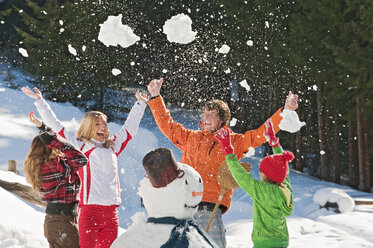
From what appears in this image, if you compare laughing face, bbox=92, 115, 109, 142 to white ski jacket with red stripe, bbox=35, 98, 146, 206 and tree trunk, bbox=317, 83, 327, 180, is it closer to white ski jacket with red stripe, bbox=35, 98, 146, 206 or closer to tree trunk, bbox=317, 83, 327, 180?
white ski jacket with red stripe, bbox=35, 98, 146, 206

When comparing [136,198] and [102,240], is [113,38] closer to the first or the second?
[102,240]

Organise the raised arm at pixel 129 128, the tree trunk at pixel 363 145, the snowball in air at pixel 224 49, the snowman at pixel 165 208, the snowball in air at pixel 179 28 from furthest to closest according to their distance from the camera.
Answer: the snowball in air at pixel 224 49
the tree trunk at pixel 363 145
the snowball in air at pixel 179 28
the raised arm at pixel 129 128
the snowman at pixel 165 208

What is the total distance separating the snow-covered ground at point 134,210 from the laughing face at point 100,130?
6.75ft

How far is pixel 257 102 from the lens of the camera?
2580cm

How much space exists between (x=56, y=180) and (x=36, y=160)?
0.81 feet

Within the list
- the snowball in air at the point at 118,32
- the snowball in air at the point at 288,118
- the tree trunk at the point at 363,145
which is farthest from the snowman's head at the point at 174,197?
the tree trunk at the point at 363,145

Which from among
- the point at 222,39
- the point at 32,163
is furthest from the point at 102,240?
the point at 222,39

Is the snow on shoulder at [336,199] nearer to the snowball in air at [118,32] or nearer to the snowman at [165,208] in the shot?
the snowball in air at [118,32]

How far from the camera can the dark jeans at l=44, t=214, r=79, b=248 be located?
4.05 metres

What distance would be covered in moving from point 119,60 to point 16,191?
13272mm

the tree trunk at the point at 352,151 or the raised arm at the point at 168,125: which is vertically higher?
the raised arm at the point at 168,125

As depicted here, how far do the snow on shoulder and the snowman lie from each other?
1135 centimetres

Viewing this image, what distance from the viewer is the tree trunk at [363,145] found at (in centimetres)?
1910

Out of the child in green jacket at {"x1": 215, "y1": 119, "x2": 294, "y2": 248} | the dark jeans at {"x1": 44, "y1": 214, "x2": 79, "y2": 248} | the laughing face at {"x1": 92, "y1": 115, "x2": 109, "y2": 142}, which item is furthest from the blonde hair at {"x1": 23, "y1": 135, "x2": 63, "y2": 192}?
the child in green jacket at {"x1": 215, "y1": 119, "x2": 294, "y2": 248}
